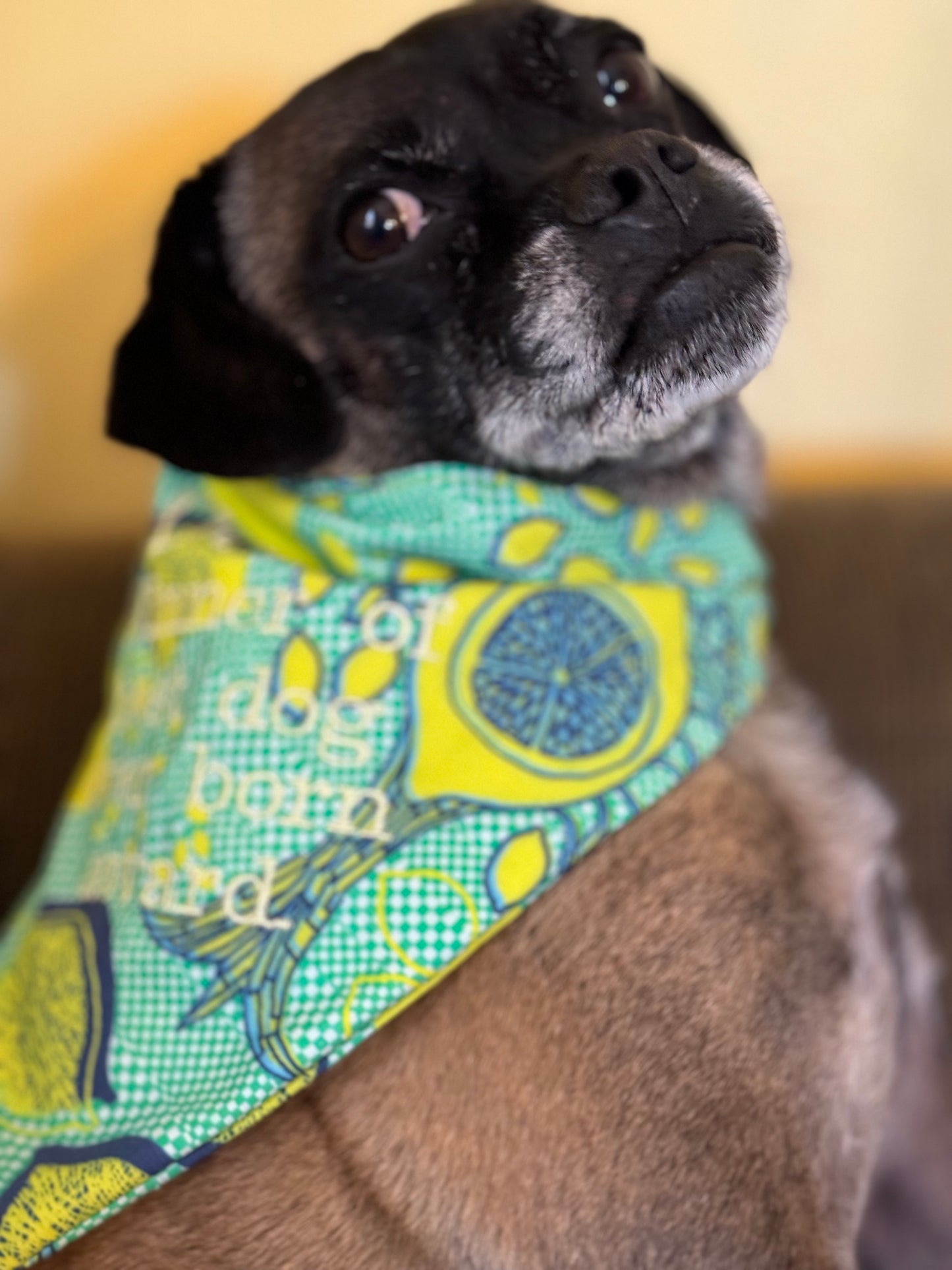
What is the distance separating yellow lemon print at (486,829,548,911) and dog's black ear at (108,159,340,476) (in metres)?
0.49

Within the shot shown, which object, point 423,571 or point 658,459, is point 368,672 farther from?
point 658,459

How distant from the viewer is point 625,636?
1.17m

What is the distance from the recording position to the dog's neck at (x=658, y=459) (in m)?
1.22

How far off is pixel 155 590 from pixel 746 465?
0.79 m

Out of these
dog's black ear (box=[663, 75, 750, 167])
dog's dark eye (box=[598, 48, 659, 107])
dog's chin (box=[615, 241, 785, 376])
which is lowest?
dog's chin (box=[615, 241, 785, 376])

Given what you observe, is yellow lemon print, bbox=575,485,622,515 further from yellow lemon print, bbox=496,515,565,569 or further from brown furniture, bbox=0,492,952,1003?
brown furniture, bbox=0,492,952,1003

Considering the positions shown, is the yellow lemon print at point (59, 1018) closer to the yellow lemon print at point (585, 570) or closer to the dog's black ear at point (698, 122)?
the yellow lemon print at point (585, 570)

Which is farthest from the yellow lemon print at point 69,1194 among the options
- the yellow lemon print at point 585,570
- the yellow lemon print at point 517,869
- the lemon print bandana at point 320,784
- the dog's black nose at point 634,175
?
the dog's black nose at point 634,175

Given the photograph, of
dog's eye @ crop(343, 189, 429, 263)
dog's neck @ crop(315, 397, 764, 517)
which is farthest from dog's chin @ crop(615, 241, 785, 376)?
dog's eye @ crop(343, 189, 429, 263)

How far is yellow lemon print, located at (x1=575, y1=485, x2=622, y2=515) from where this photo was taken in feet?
4.01

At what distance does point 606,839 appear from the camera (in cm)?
108

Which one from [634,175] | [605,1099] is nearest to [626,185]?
[634,175]

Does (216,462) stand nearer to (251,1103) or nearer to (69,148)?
(69,148)

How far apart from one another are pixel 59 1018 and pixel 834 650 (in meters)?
1.32
